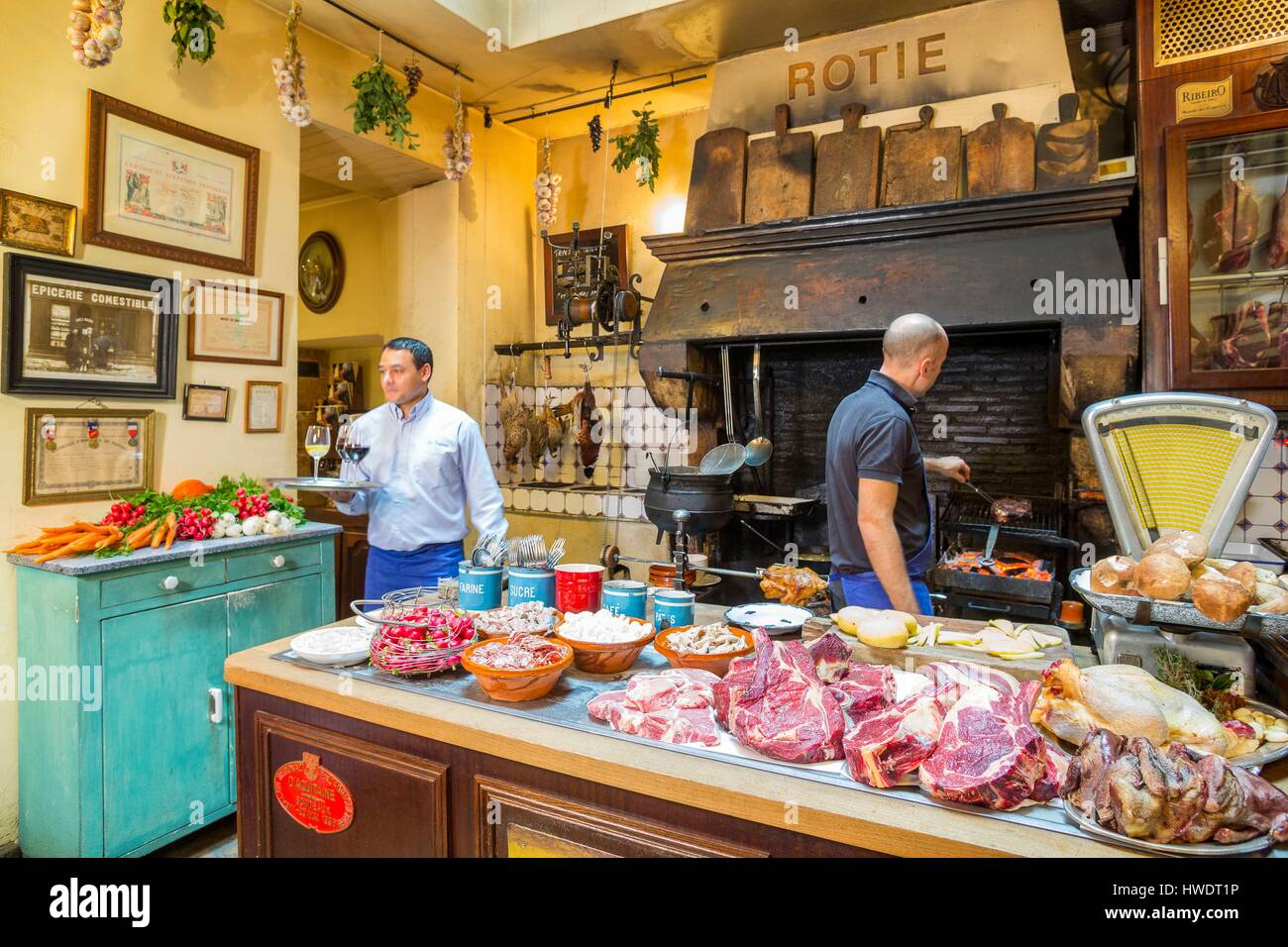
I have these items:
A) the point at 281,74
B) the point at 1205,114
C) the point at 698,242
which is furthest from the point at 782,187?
the point at 281,74

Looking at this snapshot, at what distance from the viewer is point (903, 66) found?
12.4 ft

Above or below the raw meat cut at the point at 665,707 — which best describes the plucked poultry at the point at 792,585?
below

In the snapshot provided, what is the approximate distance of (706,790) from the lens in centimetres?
112

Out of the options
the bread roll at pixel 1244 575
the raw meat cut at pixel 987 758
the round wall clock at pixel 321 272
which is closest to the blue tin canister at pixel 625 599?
the raw meat cut at pixel 987 758

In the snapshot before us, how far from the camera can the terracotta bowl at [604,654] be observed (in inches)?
60.6

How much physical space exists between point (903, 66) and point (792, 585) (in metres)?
2.81

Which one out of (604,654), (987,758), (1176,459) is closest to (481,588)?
(604,654)

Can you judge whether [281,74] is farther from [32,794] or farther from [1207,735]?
[1207,735]

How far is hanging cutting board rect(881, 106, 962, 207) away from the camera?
3.50 m

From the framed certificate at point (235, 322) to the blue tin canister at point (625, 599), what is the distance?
8.85 ft

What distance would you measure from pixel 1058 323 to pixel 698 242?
183 cm

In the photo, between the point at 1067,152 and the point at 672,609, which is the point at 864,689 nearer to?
the point at 672,609

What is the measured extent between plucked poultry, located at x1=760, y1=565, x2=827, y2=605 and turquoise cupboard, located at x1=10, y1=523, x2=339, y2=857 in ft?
7.28

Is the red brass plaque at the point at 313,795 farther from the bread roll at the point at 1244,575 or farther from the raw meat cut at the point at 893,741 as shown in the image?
the bread roll at the point at 1244,575
